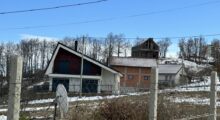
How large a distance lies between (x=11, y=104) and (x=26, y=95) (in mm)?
3928

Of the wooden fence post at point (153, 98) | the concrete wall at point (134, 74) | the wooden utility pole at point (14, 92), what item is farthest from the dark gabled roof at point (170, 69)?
the wooden utility pole at point (14, 92)

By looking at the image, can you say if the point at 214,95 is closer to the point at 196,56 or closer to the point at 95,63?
the point at 95,63

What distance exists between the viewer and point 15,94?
3873 mm

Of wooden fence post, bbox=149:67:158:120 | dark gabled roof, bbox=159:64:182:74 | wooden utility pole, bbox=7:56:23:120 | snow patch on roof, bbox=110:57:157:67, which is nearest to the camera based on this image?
wooden utility pole, bbox=7:56:23:120

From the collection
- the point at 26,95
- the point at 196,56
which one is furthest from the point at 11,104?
the point at 196,56

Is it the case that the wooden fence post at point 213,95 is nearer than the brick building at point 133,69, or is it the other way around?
the wooden fence post at point 213,95

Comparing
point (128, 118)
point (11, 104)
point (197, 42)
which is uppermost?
point (197, 42)

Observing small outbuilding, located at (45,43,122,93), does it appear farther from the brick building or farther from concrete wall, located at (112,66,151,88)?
concrete wall, located at (112,66,151,88)

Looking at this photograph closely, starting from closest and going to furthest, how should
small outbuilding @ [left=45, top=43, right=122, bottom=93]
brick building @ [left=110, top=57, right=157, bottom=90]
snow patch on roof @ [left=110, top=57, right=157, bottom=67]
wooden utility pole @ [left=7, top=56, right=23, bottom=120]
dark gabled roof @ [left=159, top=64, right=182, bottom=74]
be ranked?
wooden utility pole @ [left=7, top=56, right=23, bottom=120]
small outbuilding @ [left=45, top=43, right=122, bottom=93]
brick building @ [left=110, top=57, right=157, bottom=90]
snow patch on roof @ [left=110, top=57, right=157, bottom=67]
dark gabled roof @ [left=159, top=64, right=182, bottom=74]

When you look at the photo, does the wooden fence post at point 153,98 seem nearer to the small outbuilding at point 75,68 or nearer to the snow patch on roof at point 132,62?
the small outbuilding at point 75,68

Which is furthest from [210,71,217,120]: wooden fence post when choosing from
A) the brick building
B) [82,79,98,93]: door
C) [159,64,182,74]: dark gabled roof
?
[159,64,182,74]: dark gabled roof

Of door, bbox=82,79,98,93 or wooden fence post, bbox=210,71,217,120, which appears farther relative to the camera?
door, bbox=82,79,98,93

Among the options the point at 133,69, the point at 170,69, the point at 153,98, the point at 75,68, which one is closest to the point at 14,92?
the point at 153,98

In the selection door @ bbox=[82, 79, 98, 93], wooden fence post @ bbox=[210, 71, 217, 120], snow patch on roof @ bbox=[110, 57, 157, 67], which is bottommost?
door @ bbox=[82, 79, 98, 93]
